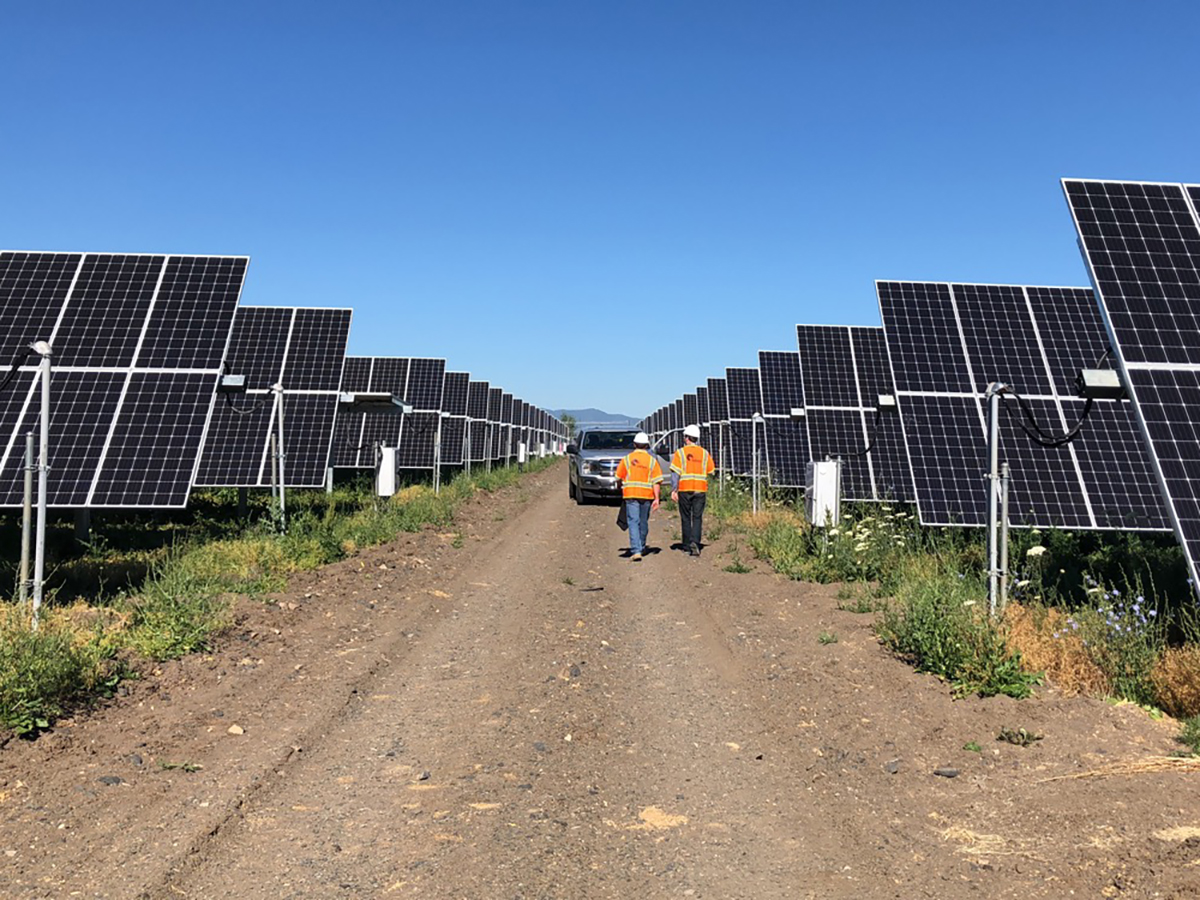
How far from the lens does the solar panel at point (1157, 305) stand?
23.9ft

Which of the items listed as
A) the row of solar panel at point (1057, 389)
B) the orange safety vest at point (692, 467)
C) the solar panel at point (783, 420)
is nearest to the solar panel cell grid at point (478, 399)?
the solar panel at point (783, 420)

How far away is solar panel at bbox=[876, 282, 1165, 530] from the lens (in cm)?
1127

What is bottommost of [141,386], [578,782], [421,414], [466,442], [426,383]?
[578,782]

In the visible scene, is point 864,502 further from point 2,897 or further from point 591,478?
point 2,897

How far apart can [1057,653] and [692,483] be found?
847 cm

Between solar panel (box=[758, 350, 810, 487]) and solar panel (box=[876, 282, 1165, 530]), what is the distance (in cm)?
671

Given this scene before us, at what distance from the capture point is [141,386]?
11375mm

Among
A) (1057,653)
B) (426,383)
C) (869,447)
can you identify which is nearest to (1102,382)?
Answer: (1057,653)

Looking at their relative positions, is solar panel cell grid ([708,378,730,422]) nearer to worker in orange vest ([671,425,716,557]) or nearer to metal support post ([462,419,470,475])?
metal support post ([462,419,470,475])

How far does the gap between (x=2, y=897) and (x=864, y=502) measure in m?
15.3

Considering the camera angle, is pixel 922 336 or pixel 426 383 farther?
pixel 426 383

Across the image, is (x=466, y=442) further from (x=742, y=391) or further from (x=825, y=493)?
(x=825, y=493)

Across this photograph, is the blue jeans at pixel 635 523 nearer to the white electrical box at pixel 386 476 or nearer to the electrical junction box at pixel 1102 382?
the white electrical box at pixel 386 476

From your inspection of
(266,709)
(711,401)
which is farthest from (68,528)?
(711,401)
